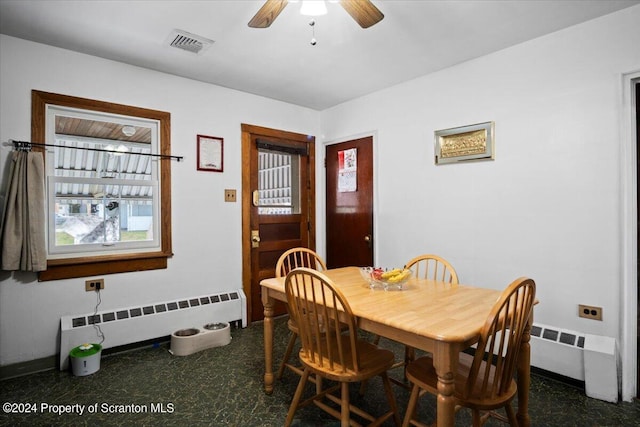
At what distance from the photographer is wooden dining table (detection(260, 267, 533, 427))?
1.35 meters

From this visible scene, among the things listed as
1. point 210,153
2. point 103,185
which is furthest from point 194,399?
point 210,153

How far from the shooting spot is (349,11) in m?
1.83

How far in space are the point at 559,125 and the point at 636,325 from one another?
55.0 inches

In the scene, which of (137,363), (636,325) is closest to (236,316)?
(137,363)

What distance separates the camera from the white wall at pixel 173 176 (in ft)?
8.41

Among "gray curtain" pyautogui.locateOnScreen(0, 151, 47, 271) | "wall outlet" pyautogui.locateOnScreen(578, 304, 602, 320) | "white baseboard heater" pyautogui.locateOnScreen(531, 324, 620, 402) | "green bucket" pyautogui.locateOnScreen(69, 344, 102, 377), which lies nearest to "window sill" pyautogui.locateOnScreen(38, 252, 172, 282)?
"gray curtain" pyautogui.locateOnScreen(0, 151, 47, 271)

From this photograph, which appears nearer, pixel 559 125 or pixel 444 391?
pixel 444 391

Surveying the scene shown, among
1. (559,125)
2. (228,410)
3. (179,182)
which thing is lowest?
(228,410)

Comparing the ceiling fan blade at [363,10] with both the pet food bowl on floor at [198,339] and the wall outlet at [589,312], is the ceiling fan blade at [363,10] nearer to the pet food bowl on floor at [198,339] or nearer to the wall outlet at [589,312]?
the wall outlet at [589,312]

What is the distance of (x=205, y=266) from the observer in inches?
137

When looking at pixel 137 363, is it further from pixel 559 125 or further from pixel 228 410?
pixel 559 125

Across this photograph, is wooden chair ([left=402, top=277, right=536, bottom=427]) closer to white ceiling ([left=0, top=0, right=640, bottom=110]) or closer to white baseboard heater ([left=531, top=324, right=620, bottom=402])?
white baseboard heater ([left=531, top=324, right=620, bottom=402])

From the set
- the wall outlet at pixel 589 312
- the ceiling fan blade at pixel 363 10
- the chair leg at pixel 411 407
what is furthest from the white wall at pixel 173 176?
the wall outlet at pixel 589 312

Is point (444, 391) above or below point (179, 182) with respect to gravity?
below
